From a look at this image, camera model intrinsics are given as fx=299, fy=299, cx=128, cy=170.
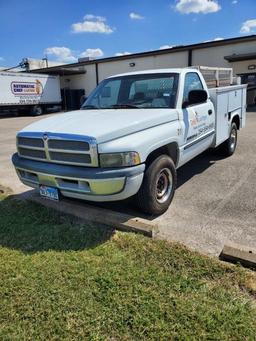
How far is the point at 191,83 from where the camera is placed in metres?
5.09

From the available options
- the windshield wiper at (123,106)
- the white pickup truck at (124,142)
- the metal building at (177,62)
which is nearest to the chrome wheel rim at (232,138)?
the white pickup truck at (124,142)

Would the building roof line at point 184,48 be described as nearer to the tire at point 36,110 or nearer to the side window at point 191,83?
the tire at point 36,110

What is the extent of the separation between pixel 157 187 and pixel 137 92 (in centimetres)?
170

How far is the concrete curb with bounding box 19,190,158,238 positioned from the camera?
363 centimetres

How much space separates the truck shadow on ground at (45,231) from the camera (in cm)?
347

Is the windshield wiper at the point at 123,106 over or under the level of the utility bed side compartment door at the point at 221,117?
over

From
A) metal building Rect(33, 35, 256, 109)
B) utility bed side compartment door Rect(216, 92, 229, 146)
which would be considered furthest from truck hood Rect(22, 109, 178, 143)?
metal building Rect(33, 35, 256, 109)

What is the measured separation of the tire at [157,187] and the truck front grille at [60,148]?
0.76 meters

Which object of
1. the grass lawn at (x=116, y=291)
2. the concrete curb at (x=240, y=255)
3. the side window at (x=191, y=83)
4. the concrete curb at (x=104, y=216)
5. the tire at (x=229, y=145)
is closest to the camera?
the grass lawn at (x=116, y=291)

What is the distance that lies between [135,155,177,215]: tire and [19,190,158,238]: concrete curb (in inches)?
8.9

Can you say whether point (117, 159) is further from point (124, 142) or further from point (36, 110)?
point (36, 110)

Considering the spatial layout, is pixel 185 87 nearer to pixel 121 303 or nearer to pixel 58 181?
pixel 58 181

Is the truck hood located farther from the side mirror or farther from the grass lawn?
the grass lawn

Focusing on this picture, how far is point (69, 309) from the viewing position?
2.44 m
